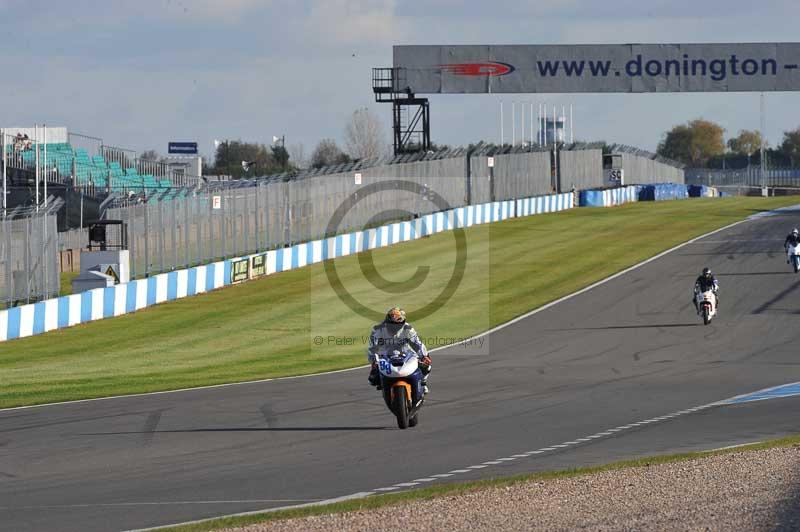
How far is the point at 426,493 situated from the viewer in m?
11.4

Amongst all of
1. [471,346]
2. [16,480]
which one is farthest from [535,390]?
[16,480]

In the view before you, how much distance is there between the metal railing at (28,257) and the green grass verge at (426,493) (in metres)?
18.4

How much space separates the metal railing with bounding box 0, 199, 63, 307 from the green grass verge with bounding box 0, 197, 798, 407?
118 cm

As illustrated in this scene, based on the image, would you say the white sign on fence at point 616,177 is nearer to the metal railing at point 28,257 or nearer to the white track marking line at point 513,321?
the white track marking line at point 513,321

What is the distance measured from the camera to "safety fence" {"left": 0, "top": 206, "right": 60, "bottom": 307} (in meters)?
28.1

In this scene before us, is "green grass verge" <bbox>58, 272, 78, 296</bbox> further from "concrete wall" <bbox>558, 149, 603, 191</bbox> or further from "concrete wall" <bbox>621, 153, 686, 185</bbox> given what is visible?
"concrete wall" <bbox>621, 153, 686, 185</bbox>

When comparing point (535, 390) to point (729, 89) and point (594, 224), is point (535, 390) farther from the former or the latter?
point (729, 89)

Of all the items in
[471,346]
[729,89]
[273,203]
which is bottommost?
[471,346]

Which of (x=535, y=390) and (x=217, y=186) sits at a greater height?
(x=217, y=186)

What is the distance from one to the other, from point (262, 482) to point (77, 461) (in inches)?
101

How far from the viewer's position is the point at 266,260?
42156 mm

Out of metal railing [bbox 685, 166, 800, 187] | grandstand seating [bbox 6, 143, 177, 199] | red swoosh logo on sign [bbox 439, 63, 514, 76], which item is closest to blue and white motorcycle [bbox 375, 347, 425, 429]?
grandstand seating [bbox 6, 143, 177, 199]

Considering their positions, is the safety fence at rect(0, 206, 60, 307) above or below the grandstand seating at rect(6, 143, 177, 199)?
below

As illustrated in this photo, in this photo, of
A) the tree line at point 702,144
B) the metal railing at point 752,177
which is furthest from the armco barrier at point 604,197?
the tree line at point 702,144
